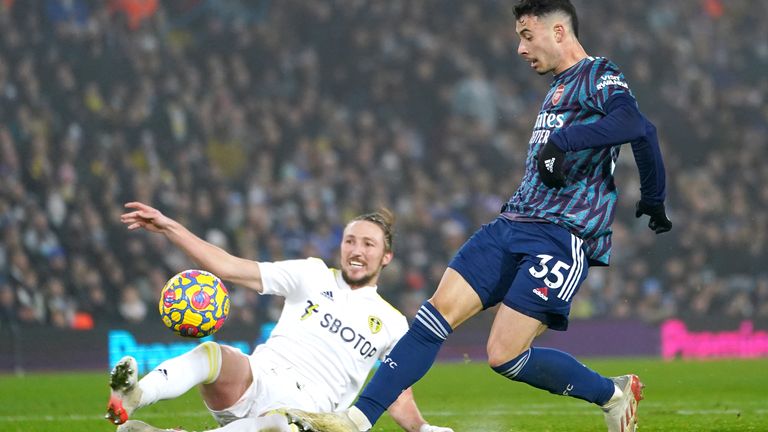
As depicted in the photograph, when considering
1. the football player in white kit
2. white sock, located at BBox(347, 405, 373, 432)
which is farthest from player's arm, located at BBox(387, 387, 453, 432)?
A: white sock, located at BBox(347, 405, 373, 432)

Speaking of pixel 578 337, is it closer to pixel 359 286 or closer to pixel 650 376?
pixel 650 376

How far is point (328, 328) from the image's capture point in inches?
213

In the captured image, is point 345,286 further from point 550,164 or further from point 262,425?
point 550,164

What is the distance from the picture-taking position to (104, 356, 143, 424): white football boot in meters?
4.36

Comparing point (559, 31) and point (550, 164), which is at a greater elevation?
point (559, 31)

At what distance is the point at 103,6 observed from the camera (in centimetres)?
1717

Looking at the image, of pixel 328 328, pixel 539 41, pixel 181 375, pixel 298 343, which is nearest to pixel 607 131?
pixel 539 41

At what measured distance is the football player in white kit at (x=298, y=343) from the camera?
4820 millimetres

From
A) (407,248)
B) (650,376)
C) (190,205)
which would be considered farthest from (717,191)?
(190,205)

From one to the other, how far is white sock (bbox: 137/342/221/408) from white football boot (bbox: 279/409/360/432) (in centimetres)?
36

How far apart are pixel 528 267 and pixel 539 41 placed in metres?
1.06

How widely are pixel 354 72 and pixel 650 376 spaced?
857 centimetres

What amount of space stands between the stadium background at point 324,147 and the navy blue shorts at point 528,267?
9087 mm

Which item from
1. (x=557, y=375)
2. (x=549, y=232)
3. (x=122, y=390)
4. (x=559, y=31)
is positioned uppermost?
(x=559, y=31)
